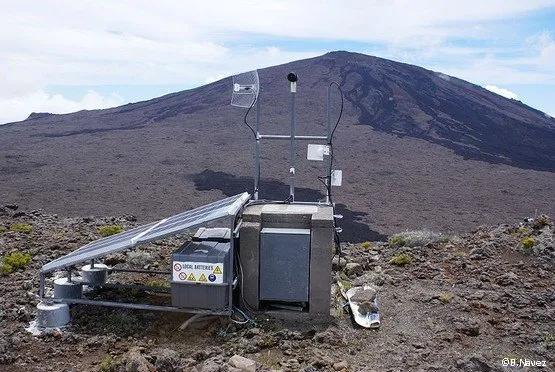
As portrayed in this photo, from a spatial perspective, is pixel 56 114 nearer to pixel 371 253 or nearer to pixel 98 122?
pixel 98 122

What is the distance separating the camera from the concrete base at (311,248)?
6.57 metres

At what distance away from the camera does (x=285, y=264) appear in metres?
6.62

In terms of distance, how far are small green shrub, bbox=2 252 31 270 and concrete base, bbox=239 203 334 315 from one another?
416 centimetres

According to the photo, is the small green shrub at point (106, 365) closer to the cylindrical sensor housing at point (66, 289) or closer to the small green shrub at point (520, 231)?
the cylindrical sensor housing at point (66, 289)

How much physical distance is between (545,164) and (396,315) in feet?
138

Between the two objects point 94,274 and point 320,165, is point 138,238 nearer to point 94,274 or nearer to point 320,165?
point 94,274

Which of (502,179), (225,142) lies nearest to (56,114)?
(225,142)

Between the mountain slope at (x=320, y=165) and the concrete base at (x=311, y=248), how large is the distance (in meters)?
15.7

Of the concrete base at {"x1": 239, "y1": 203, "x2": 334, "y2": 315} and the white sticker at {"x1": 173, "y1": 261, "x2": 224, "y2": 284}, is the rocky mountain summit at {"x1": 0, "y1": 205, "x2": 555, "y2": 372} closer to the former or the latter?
the concrete base at {"x1": 239, "y1": 203, "x2": 334, "y2": 315}

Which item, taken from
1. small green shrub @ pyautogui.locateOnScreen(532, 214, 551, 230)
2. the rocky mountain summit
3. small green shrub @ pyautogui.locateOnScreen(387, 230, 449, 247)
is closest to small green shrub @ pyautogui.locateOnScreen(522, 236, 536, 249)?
the rocky mountain summit

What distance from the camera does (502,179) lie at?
121 feet

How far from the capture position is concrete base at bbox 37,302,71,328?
6.27 meters

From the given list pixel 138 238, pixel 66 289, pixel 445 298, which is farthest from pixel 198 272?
pixel 445 298

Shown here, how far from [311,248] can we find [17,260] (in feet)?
16.5
